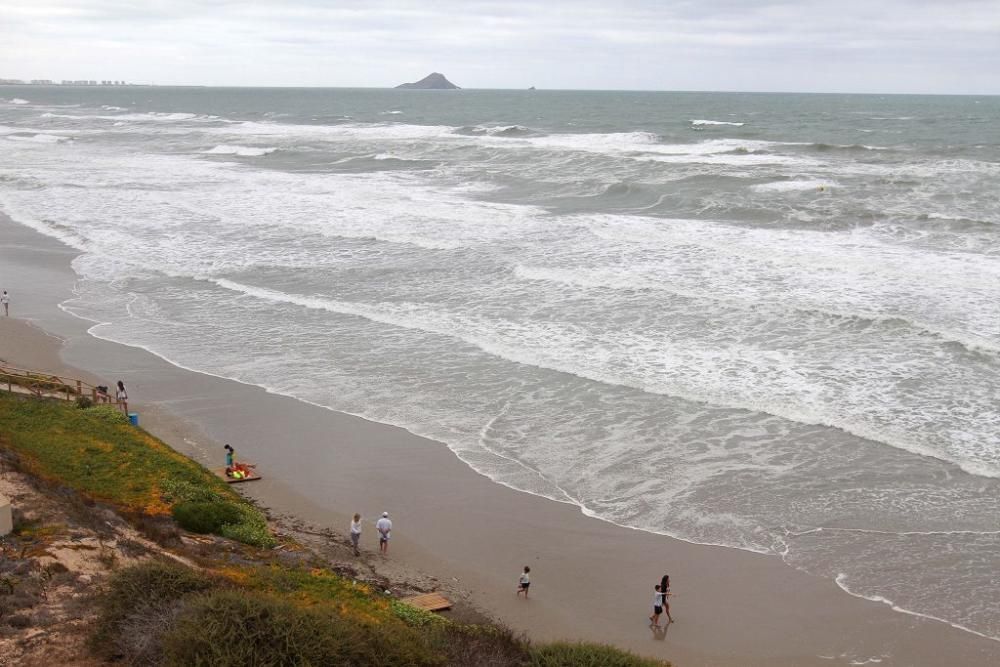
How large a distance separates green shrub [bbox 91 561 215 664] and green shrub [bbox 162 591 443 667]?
496 millimetres

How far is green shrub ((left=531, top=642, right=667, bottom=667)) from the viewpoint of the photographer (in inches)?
386

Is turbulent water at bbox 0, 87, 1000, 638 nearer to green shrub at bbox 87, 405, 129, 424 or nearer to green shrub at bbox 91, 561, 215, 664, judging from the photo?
green shrub at bbox 87, 405, 129, 424

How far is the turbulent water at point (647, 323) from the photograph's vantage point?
54.9ft

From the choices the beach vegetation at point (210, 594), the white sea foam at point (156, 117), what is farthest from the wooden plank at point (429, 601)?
the white sea foam at point (156, 117)

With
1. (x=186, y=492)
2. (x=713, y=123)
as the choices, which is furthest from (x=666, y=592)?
(x=713, y=123)

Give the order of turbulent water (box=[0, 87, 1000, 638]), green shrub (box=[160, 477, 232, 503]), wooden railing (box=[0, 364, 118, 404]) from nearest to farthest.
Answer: green shrub (box=[160, 477, 232, 503])
turbulent water (box=[0, 87, 1000, 638])
wooden railing (box=[0, 364, 118, 404])

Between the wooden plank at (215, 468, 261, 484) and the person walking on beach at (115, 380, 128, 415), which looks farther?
the person walking on beach at (115, 380, 128, 415)

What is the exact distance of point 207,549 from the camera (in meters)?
13.7

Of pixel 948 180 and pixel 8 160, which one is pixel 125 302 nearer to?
pixel 948 180

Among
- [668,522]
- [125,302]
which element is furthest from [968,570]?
[125,302]

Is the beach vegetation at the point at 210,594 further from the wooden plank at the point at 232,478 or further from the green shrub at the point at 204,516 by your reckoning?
the wooden plank at the point at 232,478

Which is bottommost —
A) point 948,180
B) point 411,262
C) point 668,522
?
point 668,522

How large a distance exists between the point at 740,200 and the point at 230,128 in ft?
265

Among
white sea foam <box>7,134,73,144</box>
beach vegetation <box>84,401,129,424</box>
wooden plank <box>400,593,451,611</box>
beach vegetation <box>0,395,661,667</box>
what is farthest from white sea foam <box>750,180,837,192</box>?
white sea foam <box>7,134,73,144</box>
